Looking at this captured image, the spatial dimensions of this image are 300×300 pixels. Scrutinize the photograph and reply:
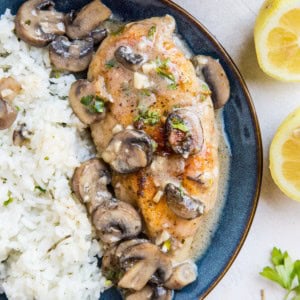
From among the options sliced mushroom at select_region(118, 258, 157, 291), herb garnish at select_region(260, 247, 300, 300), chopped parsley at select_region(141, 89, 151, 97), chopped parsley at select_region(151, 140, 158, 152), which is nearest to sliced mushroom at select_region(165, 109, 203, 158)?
chopped parsley at select_region(151, 140, 158, 152)

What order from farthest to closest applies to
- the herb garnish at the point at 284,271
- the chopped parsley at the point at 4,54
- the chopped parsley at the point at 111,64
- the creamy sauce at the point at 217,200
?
1. the herb garnish at the point at 284,271
2. the creamy sauce at the point at 217,200
3. the chopped parsley at the point at 4,54
4. the chopped parsley at the point at 111,64

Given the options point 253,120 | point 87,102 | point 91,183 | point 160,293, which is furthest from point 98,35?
point 160,293

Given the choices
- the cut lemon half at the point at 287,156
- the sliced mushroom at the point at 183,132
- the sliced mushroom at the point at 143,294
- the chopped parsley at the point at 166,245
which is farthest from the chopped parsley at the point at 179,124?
the sliced mushroom at the point at 143,294

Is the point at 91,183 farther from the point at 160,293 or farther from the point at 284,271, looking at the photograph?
the point at 284,271

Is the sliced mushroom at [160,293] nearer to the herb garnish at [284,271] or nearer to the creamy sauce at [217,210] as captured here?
the creamy sauce at [217,210]

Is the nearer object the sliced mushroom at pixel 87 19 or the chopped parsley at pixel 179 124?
the chopped parsley at pixel 179 124

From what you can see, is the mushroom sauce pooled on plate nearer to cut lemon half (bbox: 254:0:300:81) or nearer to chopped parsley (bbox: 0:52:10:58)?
A: chopped parsley (bbox: 0:52:10:58)
